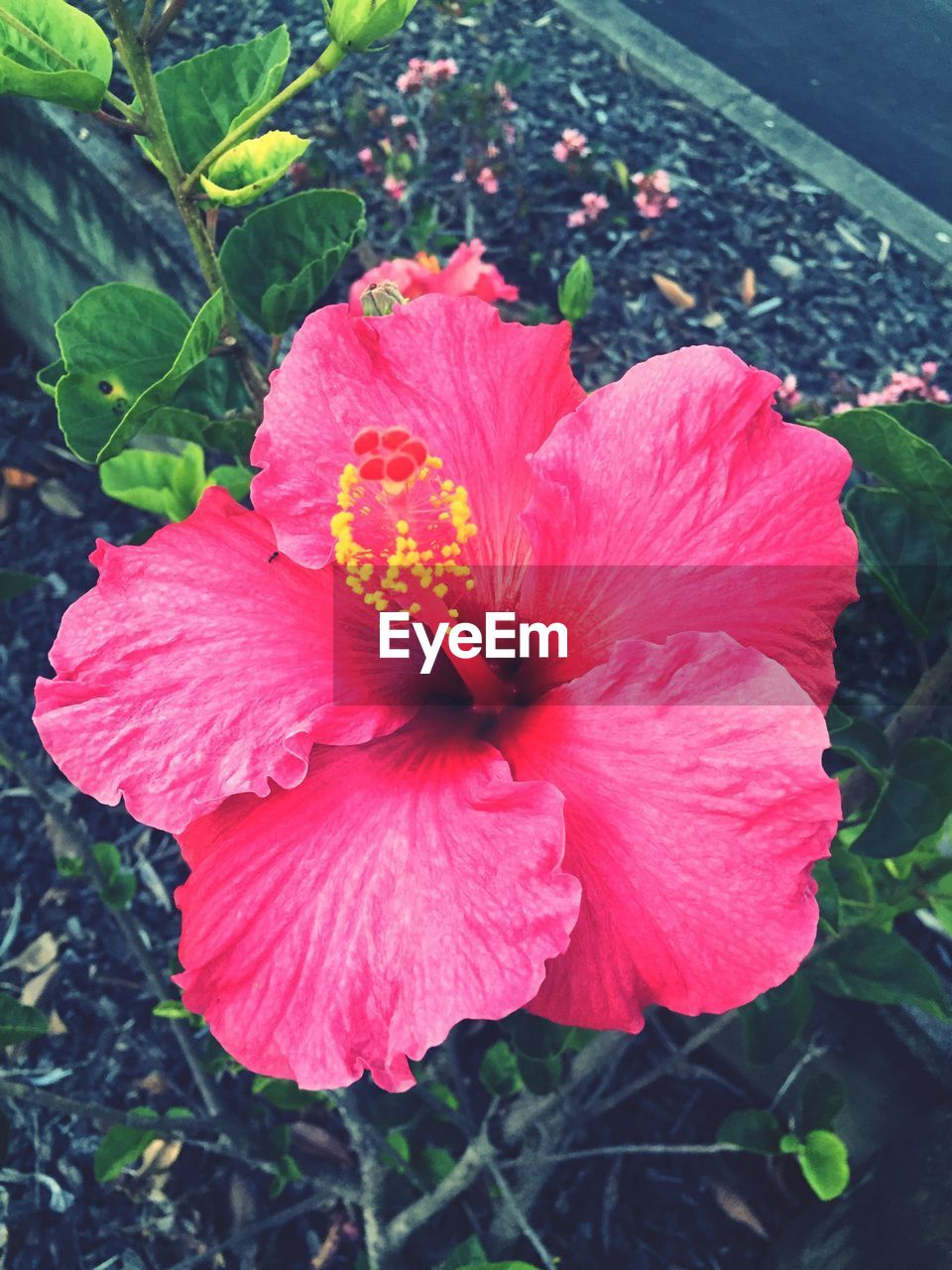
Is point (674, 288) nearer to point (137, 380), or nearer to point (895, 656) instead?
point (895, 656)

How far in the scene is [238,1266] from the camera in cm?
188

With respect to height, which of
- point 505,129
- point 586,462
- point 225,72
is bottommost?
point 505,129

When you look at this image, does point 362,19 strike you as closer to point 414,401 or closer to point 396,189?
point 414,401

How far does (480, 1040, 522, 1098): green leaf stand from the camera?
1.69 m

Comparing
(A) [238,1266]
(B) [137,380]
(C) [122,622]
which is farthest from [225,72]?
(A) [238,1266]

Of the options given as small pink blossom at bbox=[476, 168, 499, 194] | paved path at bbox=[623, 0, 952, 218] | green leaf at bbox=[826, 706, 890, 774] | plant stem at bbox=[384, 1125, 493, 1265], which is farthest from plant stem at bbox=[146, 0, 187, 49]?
paved path at bbox=[623, 0, 952, 218]

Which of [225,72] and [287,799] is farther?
[225,72]

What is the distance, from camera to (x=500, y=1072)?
170 centimetres

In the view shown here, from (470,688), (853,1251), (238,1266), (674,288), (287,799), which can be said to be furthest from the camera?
(674,288)

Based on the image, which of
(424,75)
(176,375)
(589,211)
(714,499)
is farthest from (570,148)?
(714,499)

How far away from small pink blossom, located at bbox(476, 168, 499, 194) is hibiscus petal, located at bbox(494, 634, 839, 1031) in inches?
107

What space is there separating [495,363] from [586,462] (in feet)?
0.55

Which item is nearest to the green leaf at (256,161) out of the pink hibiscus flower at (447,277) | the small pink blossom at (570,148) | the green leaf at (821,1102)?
the pink hibiscus flower at (447,277)

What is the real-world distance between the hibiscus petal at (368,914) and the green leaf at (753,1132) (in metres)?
0.95
